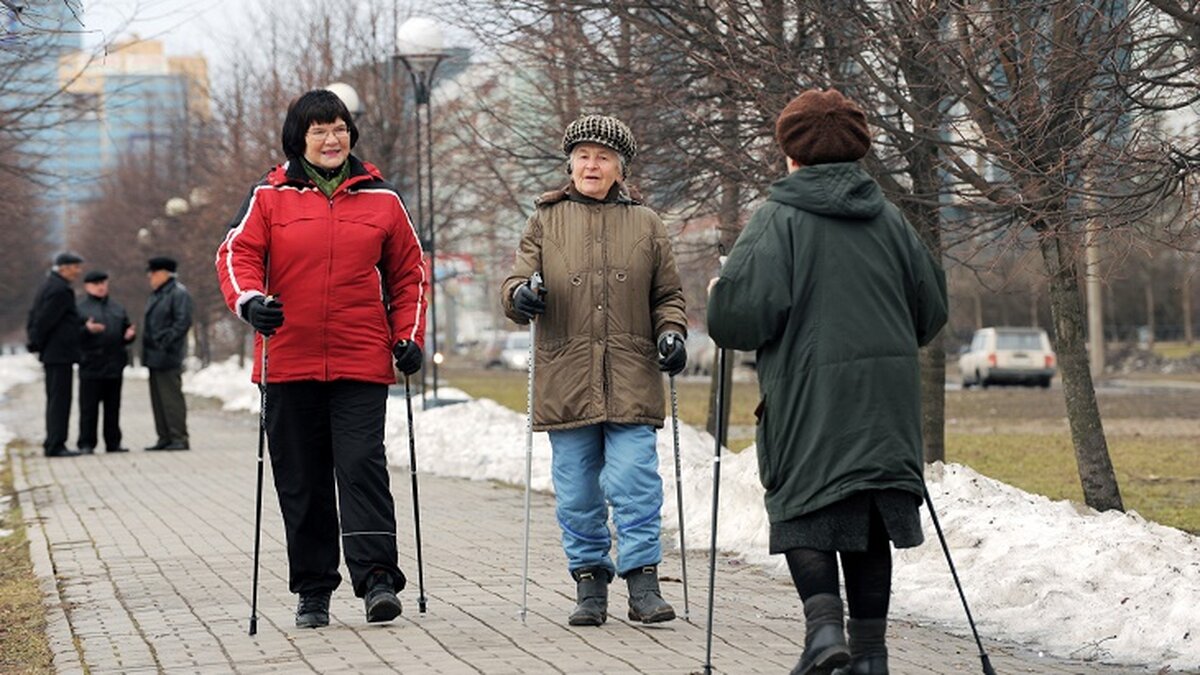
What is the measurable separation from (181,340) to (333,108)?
1429cm

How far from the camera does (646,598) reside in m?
7.84

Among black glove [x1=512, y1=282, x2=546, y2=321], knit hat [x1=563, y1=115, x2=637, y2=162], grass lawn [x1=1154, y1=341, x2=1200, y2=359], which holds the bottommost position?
grass lawn [x1=1154, y1=341, x2=1200, y2=359]

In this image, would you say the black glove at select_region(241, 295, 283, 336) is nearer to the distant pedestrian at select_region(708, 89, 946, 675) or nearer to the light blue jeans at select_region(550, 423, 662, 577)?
the light blue jeans at select_region(550, 423, 662, 577)

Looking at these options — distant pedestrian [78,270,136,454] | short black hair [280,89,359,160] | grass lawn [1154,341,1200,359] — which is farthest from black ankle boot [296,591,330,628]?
grass lawn [1154,341,1200,359]

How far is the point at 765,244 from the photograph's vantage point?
6.01 m

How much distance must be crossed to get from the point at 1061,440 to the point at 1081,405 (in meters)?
11.1

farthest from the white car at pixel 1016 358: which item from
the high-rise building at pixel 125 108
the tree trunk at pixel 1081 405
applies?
the tree trunk at pixel 1081 405

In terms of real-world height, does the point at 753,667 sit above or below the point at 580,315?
below

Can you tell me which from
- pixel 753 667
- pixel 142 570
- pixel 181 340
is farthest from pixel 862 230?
pixel 181 340

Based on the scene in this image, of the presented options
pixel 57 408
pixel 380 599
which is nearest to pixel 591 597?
pixel 380 599

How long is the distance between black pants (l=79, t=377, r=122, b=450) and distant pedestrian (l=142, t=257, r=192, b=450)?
394 mm

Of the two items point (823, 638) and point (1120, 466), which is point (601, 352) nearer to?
point (823, 638)

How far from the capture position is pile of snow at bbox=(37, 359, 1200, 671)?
7.80 metres

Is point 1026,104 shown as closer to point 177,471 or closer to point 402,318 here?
point 402,318
